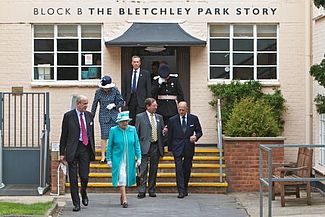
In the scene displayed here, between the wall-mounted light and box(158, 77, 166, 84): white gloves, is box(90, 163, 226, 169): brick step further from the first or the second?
the wall-mounted light

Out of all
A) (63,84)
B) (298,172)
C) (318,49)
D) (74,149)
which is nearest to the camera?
(74,149)

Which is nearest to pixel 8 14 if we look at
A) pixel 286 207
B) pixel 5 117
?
pixel 5 117

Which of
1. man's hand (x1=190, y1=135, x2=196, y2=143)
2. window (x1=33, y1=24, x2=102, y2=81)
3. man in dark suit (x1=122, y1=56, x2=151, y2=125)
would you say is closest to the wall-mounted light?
window (x1=33, y1=24, x2=102, y2=81)

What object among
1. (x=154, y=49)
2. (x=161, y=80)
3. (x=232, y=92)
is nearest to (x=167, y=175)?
(x=161, y=80)

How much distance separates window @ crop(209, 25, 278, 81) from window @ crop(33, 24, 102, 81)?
2.69 m

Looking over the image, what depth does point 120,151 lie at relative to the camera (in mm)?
13133

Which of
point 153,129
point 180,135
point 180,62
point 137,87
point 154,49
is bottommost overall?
point 180,135

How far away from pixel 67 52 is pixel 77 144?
5398 mm

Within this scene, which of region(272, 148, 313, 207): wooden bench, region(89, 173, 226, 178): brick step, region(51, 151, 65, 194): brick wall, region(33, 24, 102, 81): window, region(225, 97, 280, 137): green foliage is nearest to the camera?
region(272, 148, 313, 207): wooden bench

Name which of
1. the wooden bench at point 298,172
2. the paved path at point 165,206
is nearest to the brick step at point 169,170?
the paved path at point 165,206

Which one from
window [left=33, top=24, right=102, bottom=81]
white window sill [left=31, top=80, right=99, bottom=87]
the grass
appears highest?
window [left=33, top=24, right=102, bottom=81]

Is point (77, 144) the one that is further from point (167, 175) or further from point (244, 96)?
point (244, 96)

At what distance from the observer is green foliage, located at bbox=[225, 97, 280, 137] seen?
1589 centimetres

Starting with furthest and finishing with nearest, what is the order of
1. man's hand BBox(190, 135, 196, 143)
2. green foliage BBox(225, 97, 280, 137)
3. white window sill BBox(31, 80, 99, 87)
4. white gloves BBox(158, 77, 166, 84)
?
1. white window sill BBox(31, 80, 99, 87)
2. white gloves BBox(158, 77, 166, 84)
3. green foliage BBox(225, 97, 280, 137)
4. man's hand BBox(190, 135, 196, 143)
